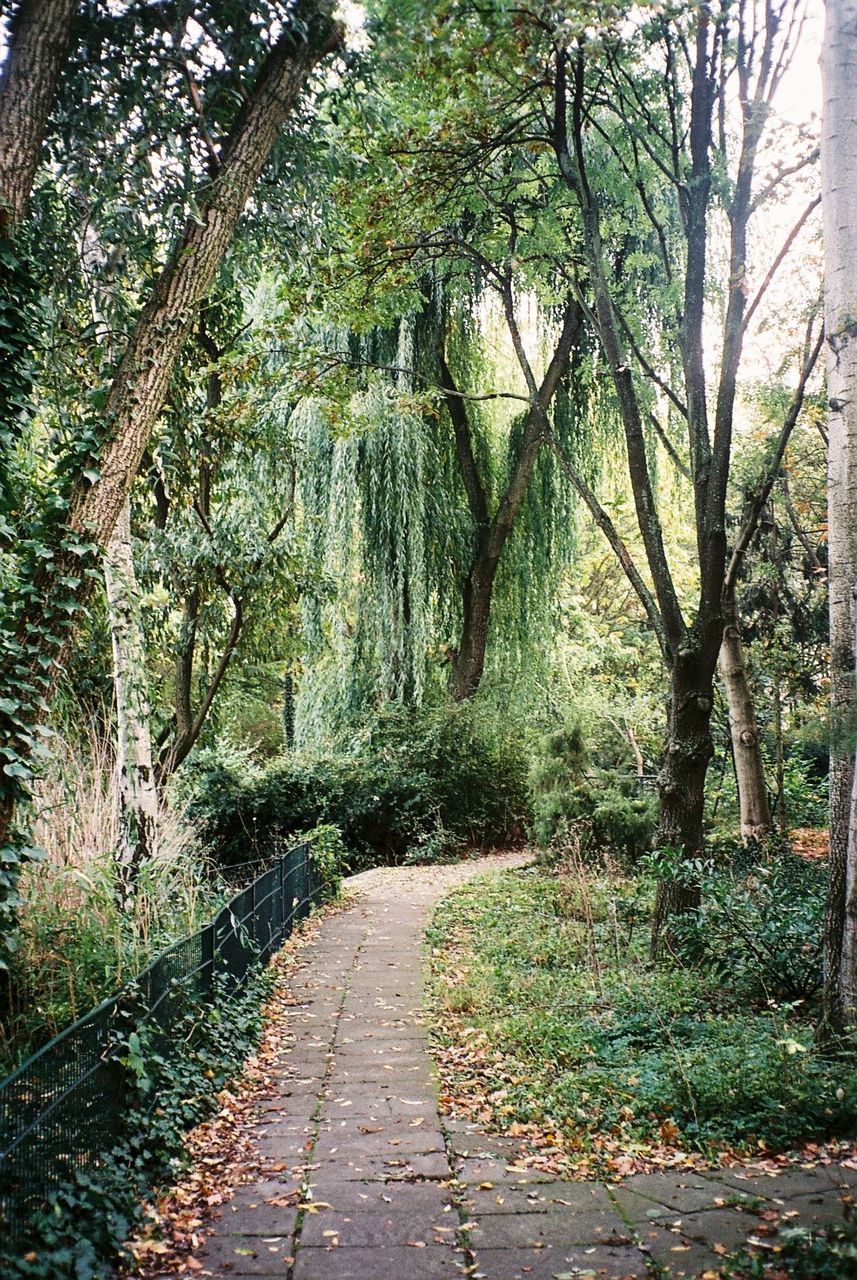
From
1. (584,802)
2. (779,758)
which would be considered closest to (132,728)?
(584,802)

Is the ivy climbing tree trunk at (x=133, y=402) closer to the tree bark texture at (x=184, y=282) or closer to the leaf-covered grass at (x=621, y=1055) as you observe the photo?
the tree bark texture at (x=184, y=282)

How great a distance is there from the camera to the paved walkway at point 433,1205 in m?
3.06

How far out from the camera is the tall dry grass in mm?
4258

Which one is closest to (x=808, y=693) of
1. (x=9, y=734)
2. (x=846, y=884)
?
(x=846, y=884)

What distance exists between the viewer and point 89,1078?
132 inches

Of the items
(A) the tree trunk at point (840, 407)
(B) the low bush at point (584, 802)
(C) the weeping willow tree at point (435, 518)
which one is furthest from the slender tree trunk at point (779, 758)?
(A) the tree trunk at point (840, 407)

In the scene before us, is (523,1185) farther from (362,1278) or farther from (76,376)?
(76,376)

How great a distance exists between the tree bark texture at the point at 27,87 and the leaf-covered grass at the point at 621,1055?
5.02 metres

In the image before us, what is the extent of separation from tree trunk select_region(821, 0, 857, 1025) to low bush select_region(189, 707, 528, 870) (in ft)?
29.1

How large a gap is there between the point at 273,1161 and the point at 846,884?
2935mm

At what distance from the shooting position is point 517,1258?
10.2 ft

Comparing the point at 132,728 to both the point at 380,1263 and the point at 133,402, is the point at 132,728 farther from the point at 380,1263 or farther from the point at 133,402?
the point at 380,1263

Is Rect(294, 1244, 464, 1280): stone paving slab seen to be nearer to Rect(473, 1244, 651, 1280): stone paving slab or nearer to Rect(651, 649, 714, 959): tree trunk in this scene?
Rect(473, 1244, 651, 1280): stone paving slab

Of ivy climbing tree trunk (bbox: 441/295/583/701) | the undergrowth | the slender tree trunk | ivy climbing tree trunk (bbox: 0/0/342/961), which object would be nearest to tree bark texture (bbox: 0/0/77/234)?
ivy climbing tree trunk (bbox: 0/0/342/961)
